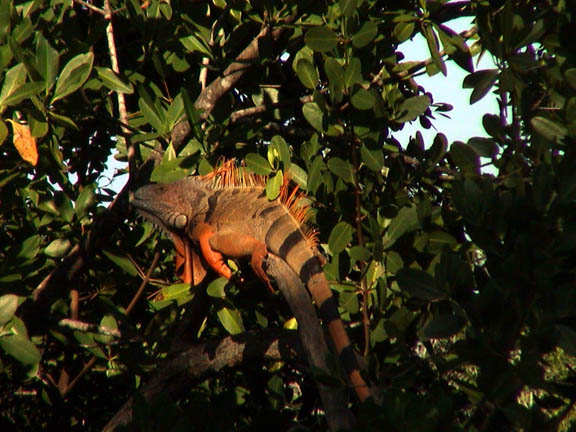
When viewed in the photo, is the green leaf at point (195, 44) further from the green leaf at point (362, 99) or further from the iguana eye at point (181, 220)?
the green leaf at point (362, 99)

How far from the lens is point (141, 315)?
4422 mm

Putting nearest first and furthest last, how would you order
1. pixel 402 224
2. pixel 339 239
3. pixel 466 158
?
pixel 466 158 → pixel 402 224 → pixel 339 239

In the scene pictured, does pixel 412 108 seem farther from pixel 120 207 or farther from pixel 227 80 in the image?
pixel 120 207

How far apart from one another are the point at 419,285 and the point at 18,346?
6.08 ft

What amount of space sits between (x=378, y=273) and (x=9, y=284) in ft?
5.55

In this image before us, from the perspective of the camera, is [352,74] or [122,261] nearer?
[352,74]

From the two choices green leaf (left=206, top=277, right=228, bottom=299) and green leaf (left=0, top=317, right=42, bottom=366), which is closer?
green leaf (left=0, top=317, right=42, bottom=366)

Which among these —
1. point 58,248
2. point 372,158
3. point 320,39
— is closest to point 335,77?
point 320,39

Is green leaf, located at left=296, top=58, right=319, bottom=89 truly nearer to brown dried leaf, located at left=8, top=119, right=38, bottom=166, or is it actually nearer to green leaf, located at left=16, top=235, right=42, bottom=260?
brown dried leaf, located at left=8, top=119, right=38, bottom=166

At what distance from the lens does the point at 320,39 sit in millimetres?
2938

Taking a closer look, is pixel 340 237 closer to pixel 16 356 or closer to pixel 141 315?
pixel 16 356

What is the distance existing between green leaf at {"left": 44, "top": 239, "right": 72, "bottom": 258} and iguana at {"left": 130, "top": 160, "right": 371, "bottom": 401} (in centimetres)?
49

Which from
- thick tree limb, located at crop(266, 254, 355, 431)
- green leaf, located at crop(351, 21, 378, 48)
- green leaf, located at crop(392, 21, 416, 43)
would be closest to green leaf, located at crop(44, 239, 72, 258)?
thick tree limb, located at crop(266, 254, 355, 431)

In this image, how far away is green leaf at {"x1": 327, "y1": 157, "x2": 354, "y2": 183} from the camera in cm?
289
